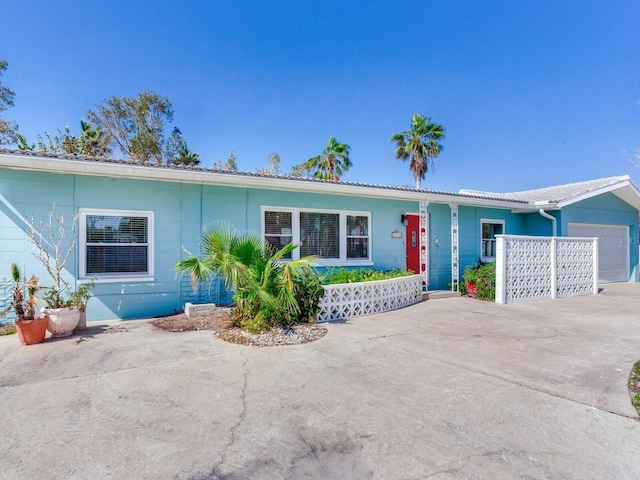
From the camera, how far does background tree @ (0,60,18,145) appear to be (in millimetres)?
18141

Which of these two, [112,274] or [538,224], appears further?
[538,224]

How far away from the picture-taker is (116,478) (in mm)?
2240

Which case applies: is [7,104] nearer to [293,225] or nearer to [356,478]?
[293,225]

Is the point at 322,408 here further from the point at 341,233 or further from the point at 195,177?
the point at 341,233

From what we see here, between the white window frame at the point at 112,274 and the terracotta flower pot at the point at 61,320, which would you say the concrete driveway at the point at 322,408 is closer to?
→ the terracotta flower pot at the point at 61,320

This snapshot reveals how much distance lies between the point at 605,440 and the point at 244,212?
23.8 feet

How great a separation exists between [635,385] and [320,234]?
6.78 metres

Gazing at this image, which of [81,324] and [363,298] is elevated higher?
[363,298]

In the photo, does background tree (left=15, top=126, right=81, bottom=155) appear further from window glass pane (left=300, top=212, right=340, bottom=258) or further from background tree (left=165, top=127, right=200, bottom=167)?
window glass pane (left=300, top=212, right=340, bottom=258)

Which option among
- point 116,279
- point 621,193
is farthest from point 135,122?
point 621,193

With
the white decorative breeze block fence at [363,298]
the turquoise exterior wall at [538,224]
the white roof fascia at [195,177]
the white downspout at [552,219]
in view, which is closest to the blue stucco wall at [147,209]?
the white roof fascia at [195,177]

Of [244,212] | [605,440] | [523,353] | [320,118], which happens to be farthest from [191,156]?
[605,440]

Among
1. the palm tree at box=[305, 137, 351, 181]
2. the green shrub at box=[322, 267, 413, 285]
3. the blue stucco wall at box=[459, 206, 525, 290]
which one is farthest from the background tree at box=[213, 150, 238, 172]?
the green shrub at box=[322, 267, 413, 285]

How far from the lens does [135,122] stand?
76.0 feet
